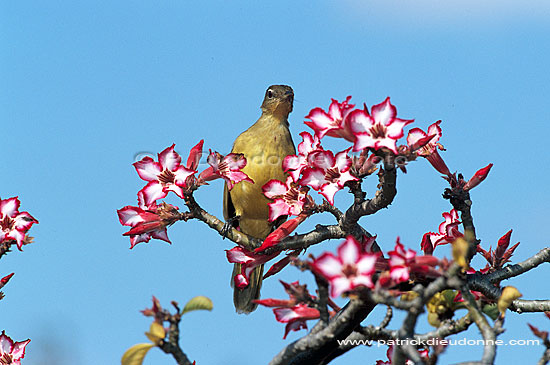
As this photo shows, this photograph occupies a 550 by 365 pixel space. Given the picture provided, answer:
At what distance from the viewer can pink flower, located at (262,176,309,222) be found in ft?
15.1

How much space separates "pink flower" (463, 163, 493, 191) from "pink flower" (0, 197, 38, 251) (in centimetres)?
288

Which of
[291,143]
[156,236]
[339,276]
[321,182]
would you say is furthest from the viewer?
[291,143]

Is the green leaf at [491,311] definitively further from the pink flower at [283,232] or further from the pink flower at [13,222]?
the pink flower at [13,222]

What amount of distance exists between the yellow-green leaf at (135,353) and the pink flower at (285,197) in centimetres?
165

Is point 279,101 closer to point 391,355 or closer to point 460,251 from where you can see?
point 391,355

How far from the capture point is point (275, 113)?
8711 millimetres

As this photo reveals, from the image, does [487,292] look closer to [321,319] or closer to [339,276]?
[321,319]

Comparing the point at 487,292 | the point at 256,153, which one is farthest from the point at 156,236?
the point at 256,153

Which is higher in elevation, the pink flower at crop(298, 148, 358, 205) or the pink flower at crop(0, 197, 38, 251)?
the pink flower at crop(0, 197, 38, 251)

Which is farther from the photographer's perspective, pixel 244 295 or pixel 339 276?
pixel 244 295

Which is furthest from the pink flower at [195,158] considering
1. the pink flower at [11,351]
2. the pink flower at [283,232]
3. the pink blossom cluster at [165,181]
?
the pink flower at [11,351]

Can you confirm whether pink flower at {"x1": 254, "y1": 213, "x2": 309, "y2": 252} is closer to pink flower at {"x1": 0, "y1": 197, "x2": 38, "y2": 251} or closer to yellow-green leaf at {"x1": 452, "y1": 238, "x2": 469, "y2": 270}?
pink flower at {"x1": 0, "y1": 197, "x2": 38, "y2": 251}

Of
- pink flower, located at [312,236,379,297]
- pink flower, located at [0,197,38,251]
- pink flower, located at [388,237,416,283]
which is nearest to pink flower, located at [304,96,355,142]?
pink flower, located at [388,237,416,283]

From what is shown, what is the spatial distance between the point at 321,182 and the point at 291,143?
421 centimetres
